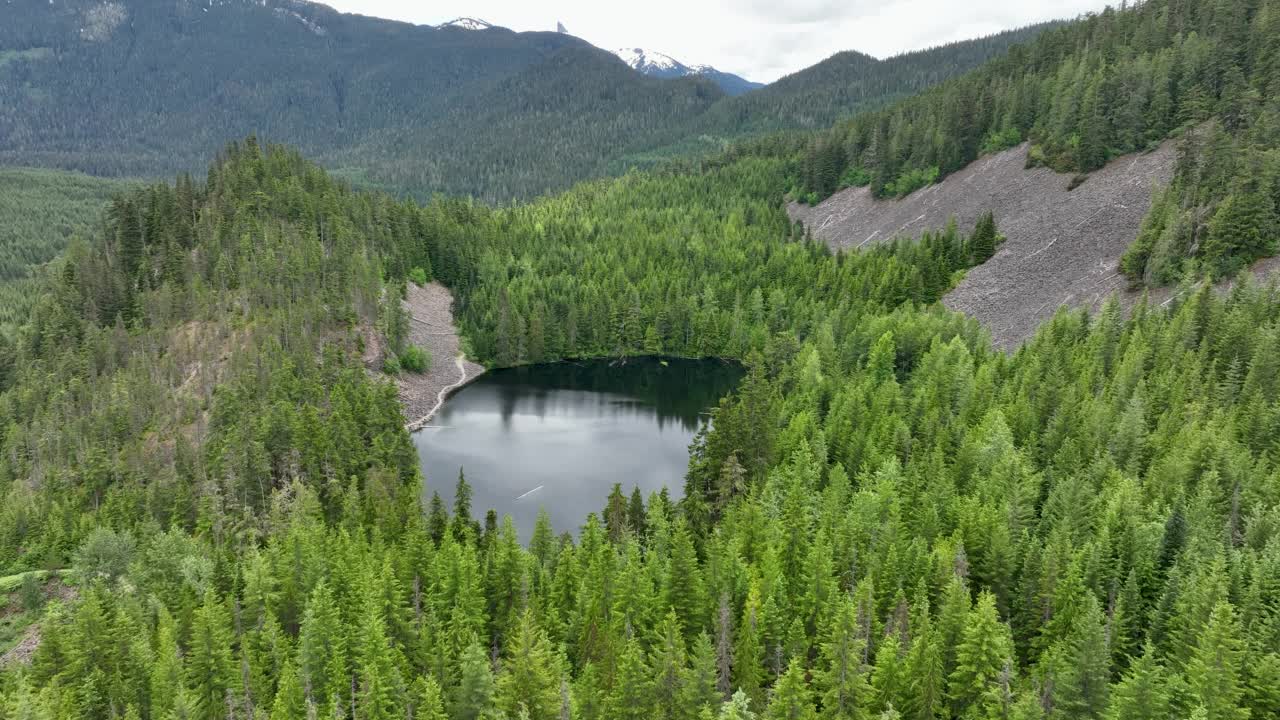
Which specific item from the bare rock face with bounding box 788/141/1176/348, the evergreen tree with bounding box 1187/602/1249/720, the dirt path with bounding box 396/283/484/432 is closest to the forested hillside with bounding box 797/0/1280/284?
the bare rock face with bounding box 788/141/1176/348

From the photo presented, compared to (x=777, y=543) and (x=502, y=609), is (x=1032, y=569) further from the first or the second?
(x=502, y=609)

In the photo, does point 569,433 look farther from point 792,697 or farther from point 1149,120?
point 1149,120

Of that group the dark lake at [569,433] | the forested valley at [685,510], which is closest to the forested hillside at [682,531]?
the forested valley at [685,510]

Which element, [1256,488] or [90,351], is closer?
[1256,488]

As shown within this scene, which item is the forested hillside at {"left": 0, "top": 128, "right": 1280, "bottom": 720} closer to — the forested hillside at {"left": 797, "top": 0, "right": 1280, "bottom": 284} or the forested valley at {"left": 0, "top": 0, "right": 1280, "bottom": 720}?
the forested valley at {"left": 0, "top": 0, "right": 1280, "bottom": 720}

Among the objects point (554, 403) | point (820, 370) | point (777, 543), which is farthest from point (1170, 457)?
point (554, 403)

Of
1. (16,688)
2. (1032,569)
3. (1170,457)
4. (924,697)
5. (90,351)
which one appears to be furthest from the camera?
(90,351)
